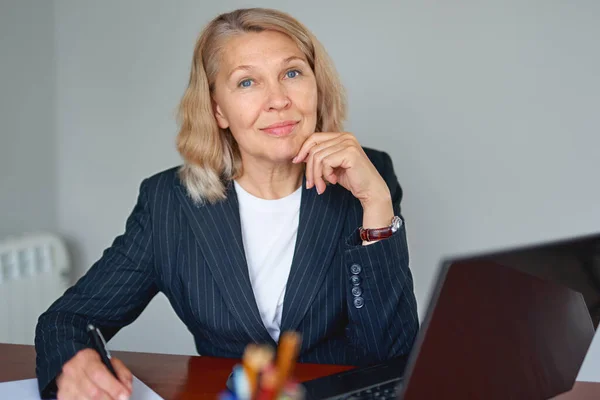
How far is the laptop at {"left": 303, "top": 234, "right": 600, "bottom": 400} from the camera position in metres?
0.78

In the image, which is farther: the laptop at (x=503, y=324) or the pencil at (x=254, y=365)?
the laptop at (x=503, y=324)

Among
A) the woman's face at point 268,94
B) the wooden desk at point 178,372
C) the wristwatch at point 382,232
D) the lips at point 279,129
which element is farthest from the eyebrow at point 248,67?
the wooden desk at point 178,372

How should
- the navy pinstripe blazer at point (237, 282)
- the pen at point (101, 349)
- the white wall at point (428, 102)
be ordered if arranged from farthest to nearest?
the white wall at point (428, 102), the navy pinstripe blazer at point (237, 282), the pen at point (101, 349)

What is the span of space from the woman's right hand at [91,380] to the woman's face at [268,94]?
61 centimetres

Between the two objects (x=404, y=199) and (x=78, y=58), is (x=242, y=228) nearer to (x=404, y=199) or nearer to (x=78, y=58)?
(x=404, y=199)

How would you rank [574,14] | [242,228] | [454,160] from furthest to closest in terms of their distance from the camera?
[454,160] → [574,14] → [242,228]

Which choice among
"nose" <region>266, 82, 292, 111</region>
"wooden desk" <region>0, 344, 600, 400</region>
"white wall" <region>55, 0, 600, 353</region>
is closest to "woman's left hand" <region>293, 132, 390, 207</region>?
"nose" <region>266, 82, 292, 111</region>

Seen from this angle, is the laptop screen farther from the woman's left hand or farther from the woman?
the woman's left hand

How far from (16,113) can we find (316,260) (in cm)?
146

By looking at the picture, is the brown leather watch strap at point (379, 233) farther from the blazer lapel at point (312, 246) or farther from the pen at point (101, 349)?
the pen at point (101, 349)

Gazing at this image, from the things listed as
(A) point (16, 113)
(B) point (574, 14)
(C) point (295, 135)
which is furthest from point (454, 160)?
(A) point (16, 113)

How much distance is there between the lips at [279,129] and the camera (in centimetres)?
159

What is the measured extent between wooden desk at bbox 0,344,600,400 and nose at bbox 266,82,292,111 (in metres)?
0.56

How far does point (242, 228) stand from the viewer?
169 centimetres
